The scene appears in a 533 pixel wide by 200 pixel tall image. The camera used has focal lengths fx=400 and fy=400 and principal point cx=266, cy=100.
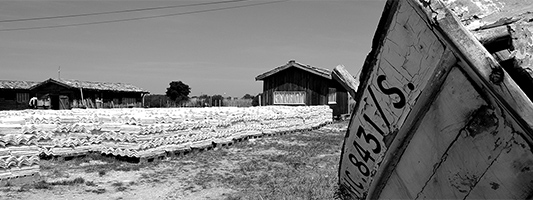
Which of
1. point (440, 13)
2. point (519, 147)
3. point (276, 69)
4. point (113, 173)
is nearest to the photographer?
point (519, 147)

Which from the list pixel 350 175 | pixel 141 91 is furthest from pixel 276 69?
pixel 350 175

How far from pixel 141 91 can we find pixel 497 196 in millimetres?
36843

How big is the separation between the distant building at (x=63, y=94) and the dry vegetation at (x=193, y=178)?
21.5 metres

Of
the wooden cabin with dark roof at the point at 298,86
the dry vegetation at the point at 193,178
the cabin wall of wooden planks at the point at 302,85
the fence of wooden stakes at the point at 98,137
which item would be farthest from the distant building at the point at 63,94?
the dry vegetation at the point at 193,178

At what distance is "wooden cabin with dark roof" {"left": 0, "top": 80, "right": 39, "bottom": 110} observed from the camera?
3131 cm

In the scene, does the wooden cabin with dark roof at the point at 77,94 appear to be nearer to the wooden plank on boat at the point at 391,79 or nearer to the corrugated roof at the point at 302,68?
the corrugated roof at the point at 302,68

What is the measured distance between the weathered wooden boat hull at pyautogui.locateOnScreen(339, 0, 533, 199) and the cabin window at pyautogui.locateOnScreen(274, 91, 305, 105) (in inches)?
1017

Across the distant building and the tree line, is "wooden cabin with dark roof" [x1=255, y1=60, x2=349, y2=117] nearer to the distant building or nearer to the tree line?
the tree line

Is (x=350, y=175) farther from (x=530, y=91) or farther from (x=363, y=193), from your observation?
(x=530, y=91)

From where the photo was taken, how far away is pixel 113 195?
21.7 feet

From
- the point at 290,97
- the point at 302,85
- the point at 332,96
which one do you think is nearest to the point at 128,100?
the point at 290,97

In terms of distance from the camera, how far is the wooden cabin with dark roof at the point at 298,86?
2783 centimetres

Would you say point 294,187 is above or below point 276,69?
below

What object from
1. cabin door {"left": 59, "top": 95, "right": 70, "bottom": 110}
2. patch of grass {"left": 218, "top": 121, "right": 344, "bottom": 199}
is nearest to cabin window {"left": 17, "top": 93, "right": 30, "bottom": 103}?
cabin door {"left": 59, "top": 95, "right": 70, "bottom": 110}
